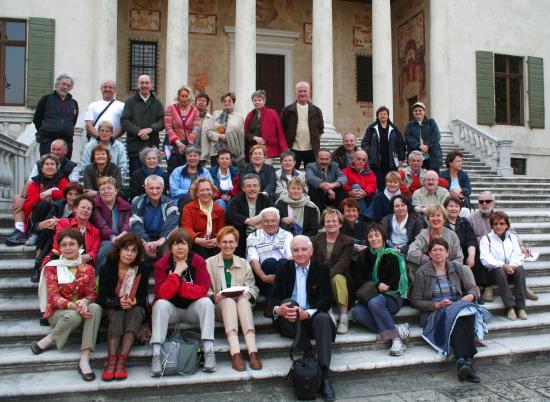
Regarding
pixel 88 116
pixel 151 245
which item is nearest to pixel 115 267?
pixel 151 245

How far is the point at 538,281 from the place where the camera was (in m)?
6.59

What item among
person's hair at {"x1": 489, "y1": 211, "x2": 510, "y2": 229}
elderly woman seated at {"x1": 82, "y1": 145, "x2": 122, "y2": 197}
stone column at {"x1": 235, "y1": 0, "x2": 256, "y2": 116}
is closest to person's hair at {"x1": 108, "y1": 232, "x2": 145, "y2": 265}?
elderly woman seated at {"x1": 82, "y1": 145, "x2": 122, "y2": 197}

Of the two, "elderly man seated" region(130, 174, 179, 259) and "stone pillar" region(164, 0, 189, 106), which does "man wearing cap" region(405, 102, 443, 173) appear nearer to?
"elderly man seated" region(130, 174, 179, 259)

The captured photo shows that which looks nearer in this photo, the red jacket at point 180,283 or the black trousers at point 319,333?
the black trousers at point 319,333

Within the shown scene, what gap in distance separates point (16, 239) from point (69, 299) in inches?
83.3

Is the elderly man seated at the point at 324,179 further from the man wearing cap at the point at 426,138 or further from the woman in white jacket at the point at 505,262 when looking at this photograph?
the man wearing cap at the point at 426,138

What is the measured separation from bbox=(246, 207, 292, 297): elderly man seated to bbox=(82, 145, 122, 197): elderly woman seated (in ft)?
6.16

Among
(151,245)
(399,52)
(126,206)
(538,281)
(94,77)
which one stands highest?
(399,52)

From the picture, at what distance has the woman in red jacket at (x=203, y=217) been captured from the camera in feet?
18.1

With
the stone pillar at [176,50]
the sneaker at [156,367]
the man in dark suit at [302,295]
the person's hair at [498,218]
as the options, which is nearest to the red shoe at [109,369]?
the sneaker at [156,367]

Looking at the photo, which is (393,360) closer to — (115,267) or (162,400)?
(162,400)

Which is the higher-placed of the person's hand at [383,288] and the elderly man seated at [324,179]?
the elderly man seated at [324,179]

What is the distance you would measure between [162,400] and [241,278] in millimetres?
1368

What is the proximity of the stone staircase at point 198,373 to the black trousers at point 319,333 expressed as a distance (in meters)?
0.21
